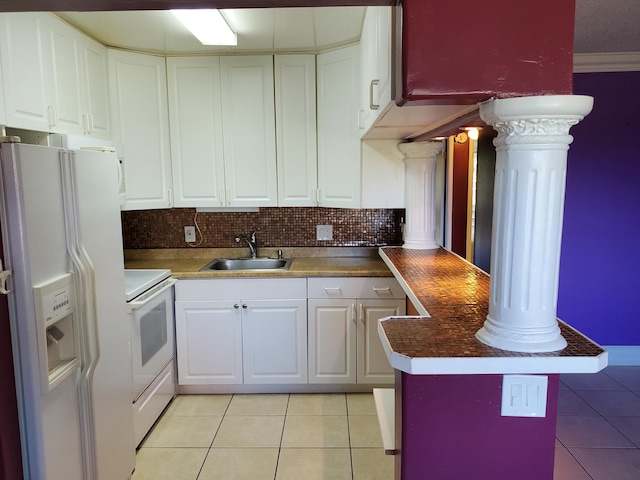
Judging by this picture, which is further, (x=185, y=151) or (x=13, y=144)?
(x=185, y=151)

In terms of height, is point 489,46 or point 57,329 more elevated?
point 489,46

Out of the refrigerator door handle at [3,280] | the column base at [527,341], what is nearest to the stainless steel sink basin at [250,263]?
the refrigerator door handle at [3,280]

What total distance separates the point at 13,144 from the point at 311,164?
196 cm

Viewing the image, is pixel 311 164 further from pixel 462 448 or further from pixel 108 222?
pixel 462 448

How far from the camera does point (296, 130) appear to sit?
10.3 ft

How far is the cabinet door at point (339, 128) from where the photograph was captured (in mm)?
2896

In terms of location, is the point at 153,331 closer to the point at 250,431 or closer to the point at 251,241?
the point at 250,431

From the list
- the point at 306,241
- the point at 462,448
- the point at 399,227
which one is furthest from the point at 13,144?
the point at 399,227

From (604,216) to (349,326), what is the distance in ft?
6.74

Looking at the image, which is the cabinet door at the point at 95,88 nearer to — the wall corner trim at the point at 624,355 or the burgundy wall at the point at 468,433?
the burgundy wall at the point at 468,433

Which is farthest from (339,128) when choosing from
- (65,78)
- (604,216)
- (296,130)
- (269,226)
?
(604,216)

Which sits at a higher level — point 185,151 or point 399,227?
point 185,151

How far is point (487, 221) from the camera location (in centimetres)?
374

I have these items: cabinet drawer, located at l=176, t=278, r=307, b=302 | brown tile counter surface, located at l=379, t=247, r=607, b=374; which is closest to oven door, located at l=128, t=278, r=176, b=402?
cabinet drawer, located at l=176, t=278, r=307, b=302
